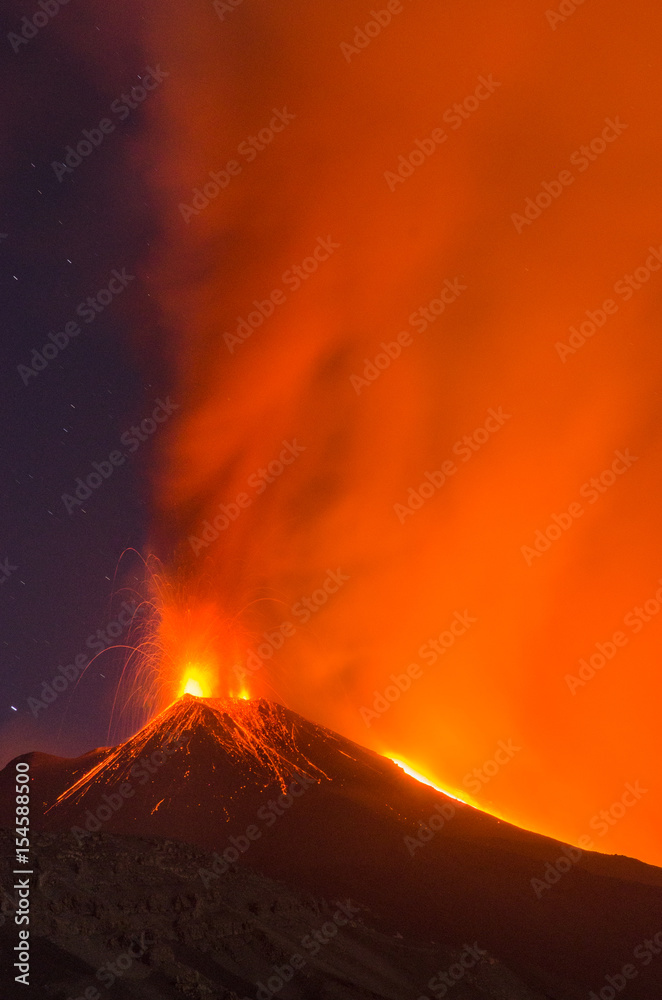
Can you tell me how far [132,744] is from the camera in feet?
153

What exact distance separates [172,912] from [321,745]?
33902mm

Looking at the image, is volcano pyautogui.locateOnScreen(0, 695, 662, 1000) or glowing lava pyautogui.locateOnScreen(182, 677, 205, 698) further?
glowing lava pyautogui.locateOnScreen(182, 677, 205, 698)

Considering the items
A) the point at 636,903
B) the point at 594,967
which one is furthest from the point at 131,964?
the point at 636,903

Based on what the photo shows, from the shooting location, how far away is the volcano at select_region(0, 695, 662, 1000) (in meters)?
24.5

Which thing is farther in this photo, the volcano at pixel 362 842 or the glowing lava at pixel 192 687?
the glowing lava at pixel 192 687

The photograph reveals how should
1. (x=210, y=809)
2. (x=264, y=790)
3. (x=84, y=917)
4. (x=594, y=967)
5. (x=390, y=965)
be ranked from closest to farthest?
(x=84, y=917)
(x=390, y=965)
(x=594, y=967)
(x=210, y=809)
(x=264, y=790)

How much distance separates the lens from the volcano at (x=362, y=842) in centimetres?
2448

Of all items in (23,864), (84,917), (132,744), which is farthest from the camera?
(132,744)

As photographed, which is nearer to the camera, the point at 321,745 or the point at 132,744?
the point at 132,744

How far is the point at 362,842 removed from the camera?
3241 cm

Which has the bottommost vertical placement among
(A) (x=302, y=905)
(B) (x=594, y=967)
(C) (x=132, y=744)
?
(C) (x=132, y=744)

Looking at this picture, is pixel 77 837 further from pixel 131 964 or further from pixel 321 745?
pixel 321 745

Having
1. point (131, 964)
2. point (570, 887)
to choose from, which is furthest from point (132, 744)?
point (131, 964)

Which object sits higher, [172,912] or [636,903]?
[636,903]
